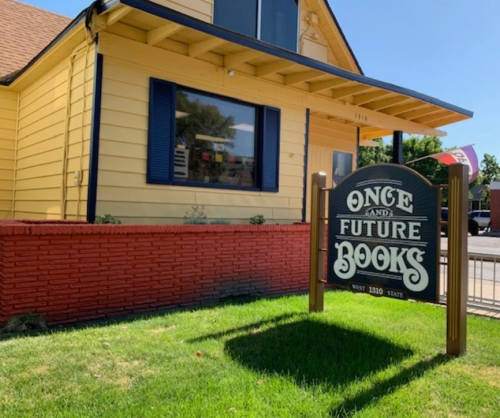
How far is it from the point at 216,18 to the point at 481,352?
21.8 ft

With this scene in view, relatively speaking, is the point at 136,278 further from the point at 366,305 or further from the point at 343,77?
the point at 343,77

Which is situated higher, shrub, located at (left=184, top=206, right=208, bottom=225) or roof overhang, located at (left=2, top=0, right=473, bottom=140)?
roof overhang, located at (left=2, top=0, right=473, bottom=140)

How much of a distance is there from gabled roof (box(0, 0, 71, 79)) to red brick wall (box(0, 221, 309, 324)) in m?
6.18

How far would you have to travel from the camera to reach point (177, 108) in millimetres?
6812

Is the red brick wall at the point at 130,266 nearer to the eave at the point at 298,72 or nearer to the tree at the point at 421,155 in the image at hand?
the eave at the point at 298,72

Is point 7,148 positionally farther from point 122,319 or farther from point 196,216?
point 122,319

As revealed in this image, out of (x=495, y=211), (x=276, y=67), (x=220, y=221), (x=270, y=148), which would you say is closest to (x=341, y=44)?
(x=276, y=67)

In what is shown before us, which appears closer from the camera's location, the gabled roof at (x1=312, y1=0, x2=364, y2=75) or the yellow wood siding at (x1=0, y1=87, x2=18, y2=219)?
the yellow wood siding at (x1=0, y1=87, x2=18, y2=219)

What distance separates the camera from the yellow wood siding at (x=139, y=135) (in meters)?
6.08

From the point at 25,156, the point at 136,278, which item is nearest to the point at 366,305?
the point at 136,278

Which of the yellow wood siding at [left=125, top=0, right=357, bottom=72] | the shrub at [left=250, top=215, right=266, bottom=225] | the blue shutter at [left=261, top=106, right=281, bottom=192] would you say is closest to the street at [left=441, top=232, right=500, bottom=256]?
the yellow wood siding at [left=125, top=0, right=357, bottom=72]

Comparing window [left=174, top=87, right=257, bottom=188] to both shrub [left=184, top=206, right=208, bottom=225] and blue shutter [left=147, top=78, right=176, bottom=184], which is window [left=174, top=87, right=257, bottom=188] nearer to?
blue shutter [left=147, top=78, right=176, bottom=184]

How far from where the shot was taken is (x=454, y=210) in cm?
451

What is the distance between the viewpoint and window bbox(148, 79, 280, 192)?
257 inches
